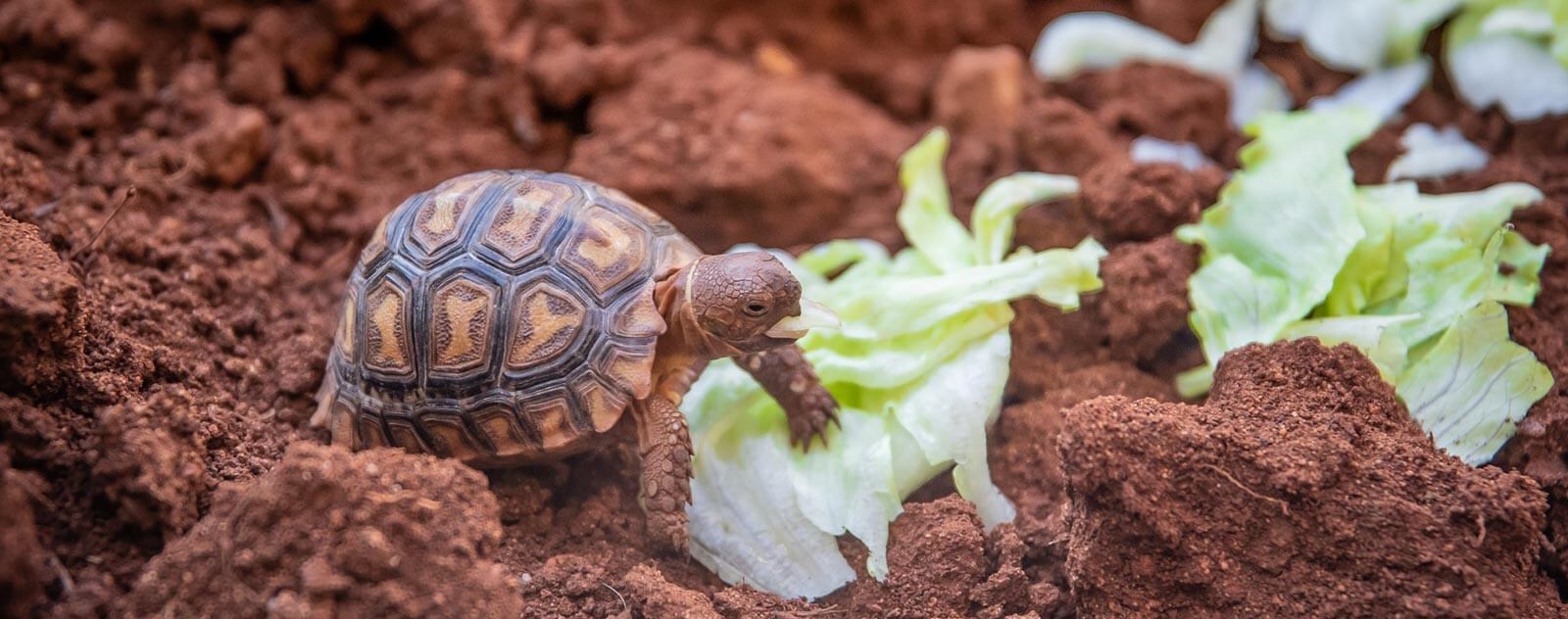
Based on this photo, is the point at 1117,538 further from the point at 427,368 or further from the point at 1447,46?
the point at 1447,46

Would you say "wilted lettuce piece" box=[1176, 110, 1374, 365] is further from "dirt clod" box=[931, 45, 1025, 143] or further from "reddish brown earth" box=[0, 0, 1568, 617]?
"dirt clod" box=[931, 45, 1025, 143]

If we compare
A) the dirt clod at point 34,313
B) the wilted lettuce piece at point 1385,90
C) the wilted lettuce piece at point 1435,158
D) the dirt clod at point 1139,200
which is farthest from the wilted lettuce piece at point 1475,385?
the dirt clod at point 34,313

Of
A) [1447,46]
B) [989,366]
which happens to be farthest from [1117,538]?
[1447,46]

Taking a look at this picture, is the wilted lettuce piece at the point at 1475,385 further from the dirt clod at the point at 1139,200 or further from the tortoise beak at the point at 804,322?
the tortoise beak at the point at 804,322

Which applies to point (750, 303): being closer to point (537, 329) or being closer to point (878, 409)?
point (537, 329)

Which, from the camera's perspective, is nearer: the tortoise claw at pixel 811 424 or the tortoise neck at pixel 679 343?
the tortoise neck at pixel 679 343

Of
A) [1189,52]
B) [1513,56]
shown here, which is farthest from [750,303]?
[1513,56]
